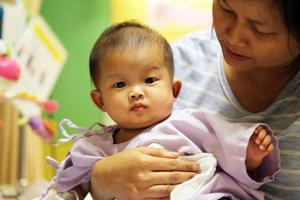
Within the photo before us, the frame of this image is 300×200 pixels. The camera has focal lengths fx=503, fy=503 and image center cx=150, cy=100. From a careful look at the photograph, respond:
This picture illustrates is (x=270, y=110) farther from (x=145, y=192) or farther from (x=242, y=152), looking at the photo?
(x=145, y=192)

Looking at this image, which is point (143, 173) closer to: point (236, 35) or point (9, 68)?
point (236, 35)

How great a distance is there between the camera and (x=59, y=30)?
135 inches

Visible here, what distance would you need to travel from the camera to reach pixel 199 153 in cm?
104

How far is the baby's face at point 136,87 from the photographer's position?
1.09 m

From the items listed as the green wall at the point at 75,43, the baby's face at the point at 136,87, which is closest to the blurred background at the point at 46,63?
the green wall at the point at 75,43

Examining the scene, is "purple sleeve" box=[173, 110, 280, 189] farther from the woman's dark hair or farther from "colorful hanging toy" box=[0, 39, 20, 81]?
"colorful hanging toy" box=[0, 39, 20, 81]

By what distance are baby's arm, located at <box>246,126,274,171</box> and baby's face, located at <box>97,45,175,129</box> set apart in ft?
0.74

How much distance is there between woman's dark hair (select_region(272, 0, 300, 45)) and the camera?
0.97 metres

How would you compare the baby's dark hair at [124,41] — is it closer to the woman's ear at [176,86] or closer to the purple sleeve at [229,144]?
the woman's ear at [176,86]

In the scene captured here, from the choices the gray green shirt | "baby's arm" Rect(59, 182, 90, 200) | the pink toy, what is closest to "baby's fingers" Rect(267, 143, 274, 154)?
the gray green shirt

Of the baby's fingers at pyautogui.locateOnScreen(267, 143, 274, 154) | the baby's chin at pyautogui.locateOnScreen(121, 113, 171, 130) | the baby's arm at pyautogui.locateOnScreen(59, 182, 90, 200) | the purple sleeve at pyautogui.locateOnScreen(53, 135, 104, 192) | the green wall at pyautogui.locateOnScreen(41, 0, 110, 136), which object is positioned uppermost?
the baby's fingers at pyautogui.locateOnScreen(267, 143, 274, 154)

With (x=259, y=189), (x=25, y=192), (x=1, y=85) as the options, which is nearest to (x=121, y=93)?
(x=259, y=189)

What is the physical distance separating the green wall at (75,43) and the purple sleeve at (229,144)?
248 cm

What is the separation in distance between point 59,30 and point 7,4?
1.12 metres
